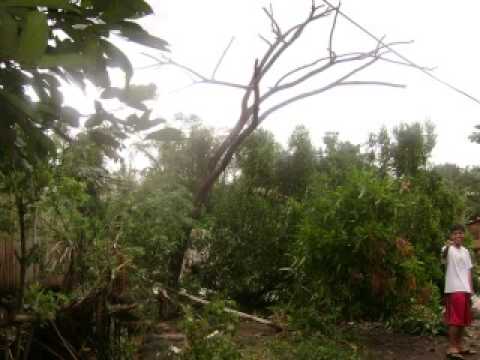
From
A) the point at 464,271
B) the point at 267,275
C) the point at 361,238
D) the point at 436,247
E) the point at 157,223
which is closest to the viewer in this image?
the point at 464,271

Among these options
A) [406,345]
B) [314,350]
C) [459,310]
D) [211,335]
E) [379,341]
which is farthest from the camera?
[379,341]

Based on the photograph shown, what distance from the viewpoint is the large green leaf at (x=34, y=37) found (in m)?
0.80

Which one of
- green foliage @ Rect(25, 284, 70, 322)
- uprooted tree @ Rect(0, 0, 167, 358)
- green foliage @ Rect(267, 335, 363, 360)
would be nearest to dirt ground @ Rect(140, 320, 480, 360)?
green foliage @ Rect(267, 335, 363, 360)

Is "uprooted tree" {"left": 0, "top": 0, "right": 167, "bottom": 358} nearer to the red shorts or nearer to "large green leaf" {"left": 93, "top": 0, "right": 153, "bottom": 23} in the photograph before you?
"large green leaf" {"left": 93, "top": 0, "right": 153, "bottom": 23}

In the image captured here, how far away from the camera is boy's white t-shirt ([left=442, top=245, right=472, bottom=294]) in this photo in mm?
6044

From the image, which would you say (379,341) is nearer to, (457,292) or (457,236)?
(457,292)

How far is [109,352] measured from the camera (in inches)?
185

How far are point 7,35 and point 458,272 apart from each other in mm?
6048

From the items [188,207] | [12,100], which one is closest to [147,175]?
[188,207]

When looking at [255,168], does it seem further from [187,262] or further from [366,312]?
[366,312]

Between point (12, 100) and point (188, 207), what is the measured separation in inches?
268

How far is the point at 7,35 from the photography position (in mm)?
830

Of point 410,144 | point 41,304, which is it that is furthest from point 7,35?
point 410,144

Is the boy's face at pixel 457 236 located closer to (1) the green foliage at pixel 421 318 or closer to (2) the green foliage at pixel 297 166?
(1) the green foliage at pixel 421 318
